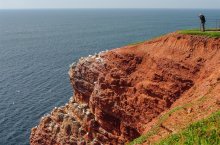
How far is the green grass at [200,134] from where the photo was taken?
66.8 ft

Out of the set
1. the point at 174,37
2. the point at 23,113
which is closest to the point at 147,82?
the point at 174,37

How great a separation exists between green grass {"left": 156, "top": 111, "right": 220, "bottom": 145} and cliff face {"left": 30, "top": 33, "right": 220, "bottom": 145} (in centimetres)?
950

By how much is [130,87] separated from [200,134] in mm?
20484

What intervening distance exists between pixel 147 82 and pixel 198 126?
17278mm

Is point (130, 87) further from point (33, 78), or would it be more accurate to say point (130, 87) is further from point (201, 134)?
point (33, 78)

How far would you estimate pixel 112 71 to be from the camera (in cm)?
4328

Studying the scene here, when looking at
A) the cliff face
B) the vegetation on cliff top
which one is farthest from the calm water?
the vegetation on cliff top

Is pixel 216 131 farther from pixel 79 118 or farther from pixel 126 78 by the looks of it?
pixel 79 118

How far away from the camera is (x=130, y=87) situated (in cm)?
4153

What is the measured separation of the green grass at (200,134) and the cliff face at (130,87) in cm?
950

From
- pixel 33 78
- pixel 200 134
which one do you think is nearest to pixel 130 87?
pixel 200 134

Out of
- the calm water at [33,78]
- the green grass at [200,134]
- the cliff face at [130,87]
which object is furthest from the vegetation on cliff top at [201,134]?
the calm water at [33,78]

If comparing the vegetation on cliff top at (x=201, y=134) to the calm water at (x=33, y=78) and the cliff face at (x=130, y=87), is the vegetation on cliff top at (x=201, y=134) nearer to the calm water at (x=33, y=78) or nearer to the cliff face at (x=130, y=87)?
the cliff face at (x=130, y=87)

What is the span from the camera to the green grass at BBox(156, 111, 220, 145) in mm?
20375
